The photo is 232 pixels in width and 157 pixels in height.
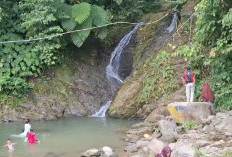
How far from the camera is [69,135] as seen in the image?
13.4 m

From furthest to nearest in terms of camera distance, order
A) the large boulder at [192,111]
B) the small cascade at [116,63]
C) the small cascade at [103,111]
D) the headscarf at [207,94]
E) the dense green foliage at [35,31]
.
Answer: the small cascade at [116,63] < the dense green foliage at [35,31] < the small cascade at [103,111] < the headscarf at [207,94] < the large boulder at [192,111]

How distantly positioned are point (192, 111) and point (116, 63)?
7742 millimetres

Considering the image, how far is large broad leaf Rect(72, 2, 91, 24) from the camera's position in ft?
56.8

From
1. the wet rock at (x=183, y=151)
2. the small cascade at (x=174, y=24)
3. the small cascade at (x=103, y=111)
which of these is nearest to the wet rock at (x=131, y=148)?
the wet rock at (x=183, y=151)

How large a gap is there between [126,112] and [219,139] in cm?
614

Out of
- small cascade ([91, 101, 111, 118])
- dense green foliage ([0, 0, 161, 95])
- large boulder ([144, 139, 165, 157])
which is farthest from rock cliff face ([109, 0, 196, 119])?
large boulder ([144, 139, 165, 157])

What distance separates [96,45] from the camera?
19844mm

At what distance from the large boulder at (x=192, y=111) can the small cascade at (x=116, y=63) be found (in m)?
6.18

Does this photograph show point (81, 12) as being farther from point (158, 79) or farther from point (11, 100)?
point (11, 100)

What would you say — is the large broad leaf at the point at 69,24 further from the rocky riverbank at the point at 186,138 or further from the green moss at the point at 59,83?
the rocky riverbank at the point at 186,138

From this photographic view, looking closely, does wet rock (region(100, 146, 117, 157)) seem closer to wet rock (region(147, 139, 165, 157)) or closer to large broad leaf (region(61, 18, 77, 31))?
wet rock (region(147, 139, 165, 157))

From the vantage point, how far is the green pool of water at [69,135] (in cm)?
1154

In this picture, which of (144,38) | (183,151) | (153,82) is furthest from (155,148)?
(144,38)

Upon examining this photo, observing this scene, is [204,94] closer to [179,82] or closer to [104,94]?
[179,82]
